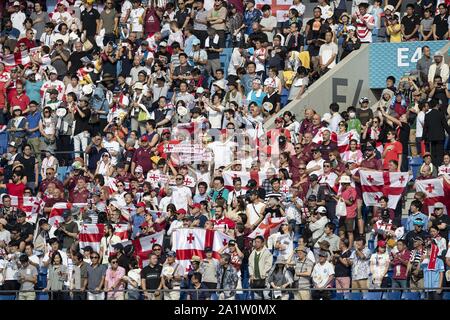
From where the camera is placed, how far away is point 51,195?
3098 centimetres

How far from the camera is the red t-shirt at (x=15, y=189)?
103 ft

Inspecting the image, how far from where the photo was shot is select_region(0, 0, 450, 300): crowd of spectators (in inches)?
1077

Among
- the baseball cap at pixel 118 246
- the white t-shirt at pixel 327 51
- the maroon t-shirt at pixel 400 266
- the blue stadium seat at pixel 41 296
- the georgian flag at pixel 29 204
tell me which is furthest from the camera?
the white t-shirt at pixel 327 51

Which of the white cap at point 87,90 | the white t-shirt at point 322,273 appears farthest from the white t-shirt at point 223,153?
the white t-shirt at point 322,273

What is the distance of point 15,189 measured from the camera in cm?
3162

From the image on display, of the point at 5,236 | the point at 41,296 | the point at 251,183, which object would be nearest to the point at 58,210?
the point at 5,236

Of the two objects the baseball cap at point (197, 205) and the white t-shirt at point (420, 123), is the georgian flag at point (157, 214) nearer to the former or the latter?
the baseball cap at point (197, 205)

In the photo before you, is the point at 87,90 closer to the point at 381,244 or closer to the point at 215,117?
the point at 215,117

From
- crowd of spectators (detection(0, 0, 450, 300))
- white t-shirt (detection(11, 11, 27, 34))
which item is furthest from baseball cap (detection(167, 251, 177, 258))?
white t-shirt (detection(11, 11, 27, 34))

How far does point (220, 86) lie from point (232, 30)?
2183 millimetres

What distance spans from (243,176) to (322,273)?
3524 millimetres

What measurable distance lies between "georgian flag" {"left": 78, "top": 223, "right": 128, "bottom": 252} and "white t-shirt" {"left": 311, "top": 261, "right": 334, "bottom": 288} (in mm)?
3926

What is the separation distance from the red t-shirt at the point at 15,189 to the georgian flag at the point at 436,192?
7699 mm

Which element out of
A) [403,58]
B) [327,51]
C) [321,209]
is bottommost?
[321,209]
